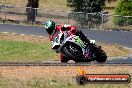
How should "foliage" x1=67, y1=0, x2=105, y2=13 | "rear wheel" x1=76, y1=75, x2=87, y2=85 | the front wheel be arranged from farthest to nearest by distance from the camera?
1. "foliage" x1=67, y1=0, x2=105, y2=13
2. the front wheel
3. "rear wheel" x1=76, y1=75, x2=87, y2=85

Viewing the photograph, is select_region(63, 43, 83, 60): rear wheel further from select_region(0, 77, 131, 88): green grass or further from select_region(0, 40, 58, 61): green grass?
select_region(0, 40, 58, 61): green grass

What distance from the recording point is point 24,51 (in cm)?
2492

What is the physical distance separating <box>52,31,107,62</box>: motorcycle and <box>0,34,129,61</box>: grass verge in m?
8.34

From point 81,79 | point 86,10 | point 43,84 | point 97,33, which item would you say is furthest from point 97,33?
point 81,79

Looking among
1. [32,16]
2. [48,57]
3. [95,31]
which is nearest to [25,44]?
[48,57]

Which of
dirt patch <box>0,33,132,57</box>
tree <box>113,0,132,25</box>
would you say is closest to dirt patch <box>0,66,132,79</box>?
dirt patch <box>0,33,132,57</box>

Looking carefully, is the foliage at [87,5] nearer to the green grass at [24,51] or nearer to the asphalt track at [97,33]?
the asphalt track at [97,33]

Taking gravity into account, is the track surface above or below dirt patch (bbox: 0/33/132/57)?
below

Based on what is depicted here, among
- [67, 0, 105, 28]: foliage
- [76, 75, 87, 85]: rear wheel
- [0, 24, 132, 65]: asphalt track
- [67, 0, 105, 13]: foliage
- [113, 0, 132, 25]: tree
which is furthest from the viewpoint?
[67, 0, 105, 13]: foliage

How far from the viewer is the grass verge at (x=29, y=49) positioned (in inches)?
922

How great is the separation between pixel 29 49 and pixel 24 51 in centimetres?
67

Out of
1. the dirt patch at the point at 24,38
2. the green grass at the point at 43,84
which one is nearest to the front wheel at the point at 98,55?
the green grass at the point at 43,84

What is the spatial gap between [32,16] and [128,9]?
8.21 metres

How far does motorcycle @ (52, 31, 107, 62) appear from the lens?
44.9ft
